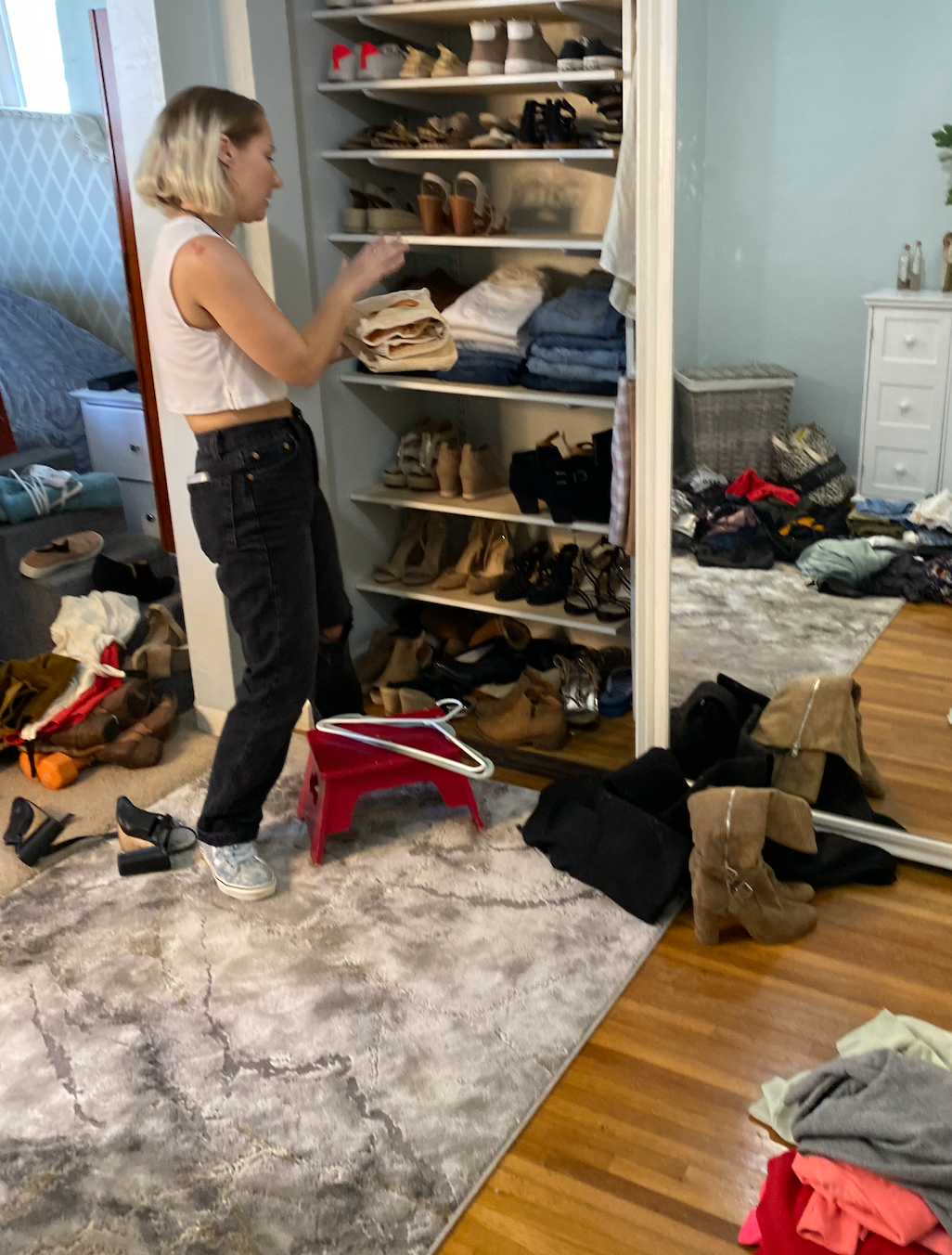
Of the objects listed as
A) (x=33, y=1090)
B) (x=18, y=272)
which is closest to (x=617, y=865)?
(x=33, y=1090)

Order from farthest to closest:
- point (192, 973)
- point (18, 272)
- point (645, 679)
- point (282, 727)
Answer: point (18, 272), point (645, 679), point (282, 727), point (192, 973)

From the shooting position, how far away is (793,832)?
2236 millimetres

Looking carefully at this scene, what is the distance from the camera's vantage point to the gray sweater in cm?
151

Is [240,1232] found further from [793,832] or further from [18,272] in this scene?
[18,272]

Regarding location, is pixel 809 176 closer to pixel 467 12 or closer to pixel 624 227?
pixel 624 227

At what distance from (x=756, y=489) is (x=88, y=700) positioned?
1790 millimetres

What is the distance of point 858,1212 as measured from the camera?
1.52 metres

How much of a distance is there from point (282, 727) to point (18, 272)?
10.7 feet

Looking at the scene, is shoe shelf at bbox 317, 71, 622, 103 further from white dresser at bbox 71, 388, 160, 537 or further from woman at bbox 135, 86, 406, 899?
white dresser at bbox 71, 388, 160, 537

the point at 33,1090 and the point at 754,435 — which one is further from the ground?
the point at 754,435

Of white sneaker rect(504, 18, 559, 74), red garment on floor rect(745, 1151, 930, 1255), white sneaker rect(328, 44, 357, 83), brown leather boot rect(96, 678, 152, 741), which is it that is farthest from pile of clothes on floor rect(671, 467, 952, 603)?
brown leather boot rect(96, 678, 152, 741)

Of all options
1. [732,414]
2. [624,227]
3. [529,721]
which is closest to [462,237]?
[624,227]

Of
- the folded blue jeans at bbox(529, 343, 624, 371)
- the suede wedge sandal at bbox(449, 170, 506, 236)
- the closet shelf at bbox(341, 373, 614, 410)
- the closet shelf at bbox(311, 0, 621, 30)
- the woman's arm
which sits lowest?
the closet shelf at bbox(341, 373, 614, 410)

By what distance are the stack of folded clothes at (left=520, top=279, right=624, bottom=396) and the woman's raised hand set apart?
2.28ft
